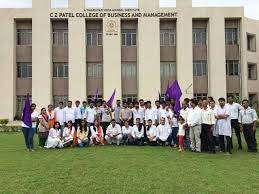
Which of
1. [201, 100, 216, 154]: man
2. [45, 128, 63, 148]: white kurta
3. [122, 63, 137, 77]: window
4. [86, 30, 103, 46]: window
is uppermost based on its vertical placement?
[86, 30, 103, 46]: window

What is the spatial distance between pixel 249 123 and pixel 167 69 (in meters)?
20.9

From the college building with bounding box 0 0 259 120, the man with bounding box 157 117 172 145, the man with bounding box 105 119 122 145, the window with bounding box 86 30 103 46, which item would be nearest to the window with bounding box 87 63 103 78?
the college building with bounding box 0 0 259 120

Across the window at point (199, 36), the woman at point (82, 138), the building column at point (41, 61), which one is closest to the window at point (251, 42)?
the window at point (199, 36)

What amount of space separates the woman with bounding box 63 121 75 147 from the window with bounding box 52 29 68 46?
64.2 feet

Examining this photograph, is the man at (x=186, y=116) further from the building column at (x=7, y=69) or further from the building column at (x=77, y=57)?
the building column at (x=7, y=69)

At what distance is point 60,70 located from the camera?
33125 millimetres

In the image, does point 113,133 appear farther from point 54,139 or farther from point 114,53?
point 114,53

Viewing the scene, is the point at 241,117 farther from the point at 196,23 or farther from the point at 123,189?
the point at 196,23

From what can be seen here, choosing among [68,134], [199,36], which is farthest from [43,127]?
[199,36]

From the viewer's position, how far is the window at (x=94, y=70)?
1299 inches

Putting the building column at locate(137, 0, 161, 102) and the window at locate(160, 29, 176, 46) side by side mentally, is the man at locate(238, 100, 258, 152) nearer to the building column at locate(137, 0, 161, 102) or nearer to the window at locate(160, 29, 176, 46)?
the building column at locate(137, 0, 161, 102)

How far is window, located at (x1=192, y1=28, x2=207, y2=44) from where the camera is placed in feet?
110

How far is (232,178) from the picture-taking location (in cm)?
809

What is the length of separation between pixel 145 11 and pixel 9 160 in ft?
78.4
